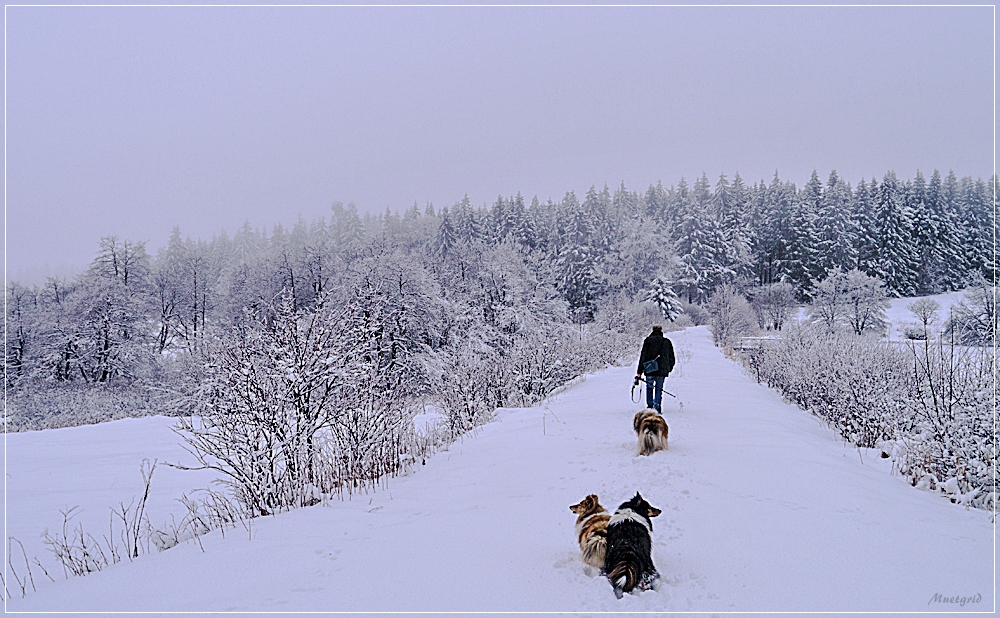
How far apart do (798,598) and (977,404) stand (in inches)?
168

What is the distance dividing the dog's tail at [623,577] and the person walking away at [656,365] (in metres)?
5.50

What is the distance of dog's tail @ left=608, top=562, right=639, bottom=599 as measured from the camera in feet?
8.98

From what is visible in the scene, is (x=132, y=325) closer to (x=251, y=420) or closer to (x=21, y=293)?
(x=21, y=293)

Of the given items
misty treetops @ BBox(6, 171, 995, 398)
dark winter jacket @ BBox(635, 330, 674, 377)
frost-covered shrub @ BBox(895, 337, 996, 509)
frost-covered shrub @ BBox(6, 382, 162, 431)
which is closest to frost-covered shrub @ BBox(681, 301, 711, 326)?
misty treetops @ BBox(6, 171, 995, 398)

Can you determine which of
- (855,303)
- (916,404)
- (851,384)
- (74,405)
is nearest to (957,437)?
(916,404)

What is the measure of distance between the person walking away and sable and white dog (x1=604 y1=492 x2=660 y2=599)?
17.4 ft

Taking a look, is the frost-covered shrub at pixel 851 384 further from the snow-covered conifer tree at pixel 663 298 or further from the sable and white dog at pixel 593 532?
the snow-covered conifer tree at pixel 663 298

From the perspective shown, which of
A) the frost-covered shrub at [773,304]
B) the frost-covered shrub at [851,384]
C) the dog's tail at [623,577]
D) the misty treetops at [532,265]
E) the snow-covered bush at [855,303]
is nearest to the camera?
the dog's tail at [623,577]

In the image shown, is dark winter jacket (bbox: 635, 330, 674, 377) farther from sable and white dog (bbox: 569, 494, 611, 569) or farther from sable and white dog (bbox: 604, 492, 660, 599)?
sable and white dog (bbox: 604, 492, 660, 599)

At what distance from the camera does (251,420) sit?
5355mm

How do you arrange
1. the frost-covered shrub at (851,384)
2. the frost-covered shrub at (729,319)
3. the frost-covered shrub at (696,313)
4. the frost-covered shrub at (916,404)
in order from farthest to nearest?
the frost-covered shrub at (696,313) → the frost-covered shrub at (729,319) → the frost-covered shrub at (851,384) → the frost-covered shrub at (916,404)

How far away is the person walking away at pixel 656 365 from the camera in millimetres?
8016

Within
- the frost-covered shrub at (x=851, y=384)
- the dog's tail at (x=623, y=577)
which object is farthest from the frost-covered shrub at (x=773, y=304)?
the dog's tail at (x=623, y=577)

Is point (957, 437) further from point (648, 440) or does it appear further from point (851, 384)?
point (851, 384)
